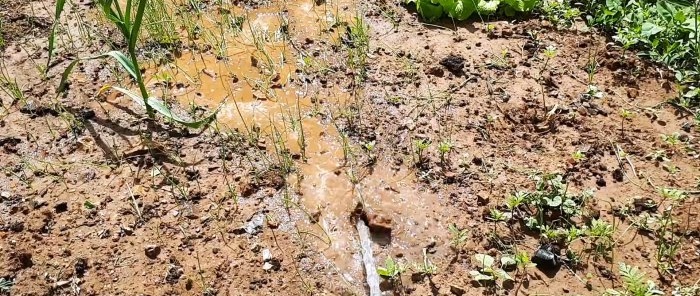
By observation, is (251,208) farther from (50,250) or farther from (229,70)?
(229,70)

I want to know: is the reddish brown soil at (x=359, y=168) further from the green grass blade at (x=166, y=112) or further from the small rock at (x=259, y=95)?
the small rock at (x=259, y=95)

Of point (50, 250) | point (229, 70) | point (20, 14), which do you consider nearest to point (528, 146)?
point (229, 70)

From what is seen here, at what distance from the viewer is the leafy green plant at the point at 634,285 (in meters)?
2.46

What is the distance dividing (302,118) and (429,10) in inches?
49.0

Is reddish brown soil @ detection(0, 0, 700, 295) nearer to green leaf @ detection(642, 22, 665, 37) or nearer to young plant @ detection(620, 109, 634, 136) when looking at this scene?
young plant @ detection(620, 109, 634, 136)

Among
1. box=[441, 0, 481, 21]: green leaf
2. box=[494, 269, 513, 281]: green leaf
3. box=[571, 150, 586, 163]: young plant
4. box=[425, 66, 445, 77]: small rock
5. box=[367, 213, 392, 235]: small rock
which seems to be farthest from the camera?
box=[441, 0, 481, 21]: green leaf

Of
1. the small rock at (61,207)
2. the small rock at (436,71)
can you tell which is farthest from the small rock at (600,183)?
the small rock at (61,207)

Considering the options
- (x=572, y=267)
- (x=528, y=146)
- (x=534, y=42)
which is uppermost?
(x=534, y=42)

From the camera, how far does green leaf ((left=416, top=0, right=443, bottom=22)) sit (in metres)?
4.01

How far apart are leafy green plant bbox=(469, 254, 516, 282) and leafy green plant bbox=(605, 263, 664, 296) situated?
0.40m

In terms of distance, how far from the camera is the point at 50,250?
2738 mm

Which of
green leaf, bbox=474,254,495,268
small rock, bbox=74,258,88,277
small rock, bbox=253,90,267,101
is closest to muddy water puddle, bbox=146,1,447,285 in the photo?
small rock, bbox=253,90,267,101

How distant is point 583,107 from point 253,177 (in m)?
1.81

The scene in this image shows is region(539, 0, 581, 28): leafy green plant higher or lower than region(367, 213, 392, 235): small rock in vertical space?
higher
